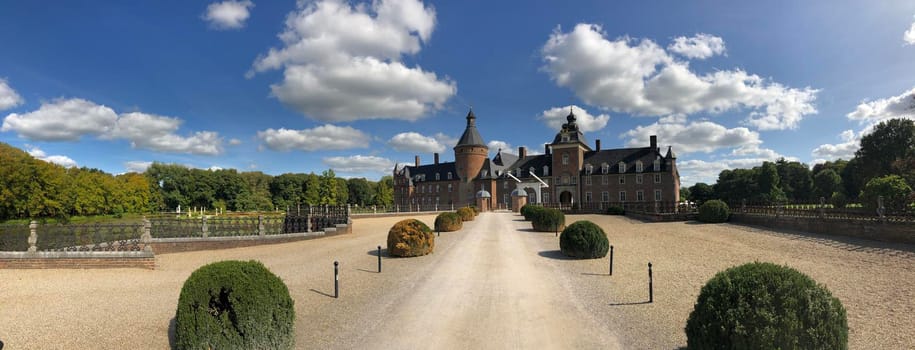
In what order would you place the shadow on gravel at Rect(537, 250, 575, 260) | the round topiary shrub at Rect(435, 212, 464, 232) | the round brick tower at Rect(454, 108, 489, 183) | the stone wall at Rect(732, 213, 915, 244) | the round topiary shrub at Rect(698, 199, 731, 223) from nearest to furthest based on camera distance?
the shadow on gravel at Rect(537, 250, 575, 260), the stone wall at Rect(732, 213, 915, 244), the round topiary shrub at Rect(435, 212, 464, 232), the round topiary shrub at Rect(698, 199, 731, 223), the round brick tower at Rect(454, 108, 489, 183)

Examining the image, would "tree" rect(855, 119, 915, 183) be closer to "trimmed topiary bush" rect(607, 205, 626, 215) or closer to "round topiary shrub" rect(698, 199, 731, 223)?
"trimmed topiary bush" rect(607, 205, 626, 215)

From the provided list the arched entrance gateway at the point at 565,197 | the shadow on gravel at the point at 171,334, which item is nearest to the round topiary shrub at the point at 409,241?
the shadow on gravel at the point at 171,334

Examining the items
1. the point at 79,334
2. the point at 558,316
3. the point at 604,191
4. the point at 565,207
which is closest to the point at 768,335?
the point at 558,316

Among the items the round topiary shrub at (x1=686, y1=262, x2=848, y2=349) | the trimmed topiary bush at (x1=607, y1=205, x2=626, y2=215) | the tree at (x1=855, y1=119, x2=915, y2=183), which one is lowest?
the trimmed topiary bush at (x1=607, y1=205, x2=626, y2=215)

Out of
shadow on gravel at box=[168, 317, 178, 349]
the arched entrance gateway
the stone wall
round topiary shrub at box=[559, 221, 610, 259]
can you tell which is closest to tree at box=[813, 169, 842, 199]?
the arched entrance gateway

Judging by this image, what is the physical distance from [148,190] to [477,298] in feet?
248

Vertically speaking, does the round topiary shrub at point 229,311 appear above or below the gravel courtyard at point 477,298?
above

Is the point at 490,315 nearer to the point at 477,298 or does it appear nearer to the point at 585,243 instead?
the point at 477,298

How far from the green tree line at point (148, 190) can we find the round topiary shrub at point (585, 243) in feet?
140

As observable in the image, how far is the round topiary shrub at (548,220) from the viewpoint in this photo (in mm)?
22141

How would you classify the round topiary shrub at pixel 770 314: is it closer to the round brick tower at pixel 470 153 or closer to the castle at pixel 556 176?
the castle at pixel 556 176

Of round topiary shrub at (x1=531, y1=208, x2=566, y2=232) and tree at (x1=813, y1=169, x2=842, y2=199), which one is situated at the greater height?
tree at (x1=813, y1=169, x2=842, y2=199)

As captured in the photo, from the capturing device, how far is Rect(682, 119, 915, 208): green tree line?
86.1 ft

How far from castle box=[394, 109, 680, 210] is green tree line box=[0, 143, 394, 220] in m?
15.3
